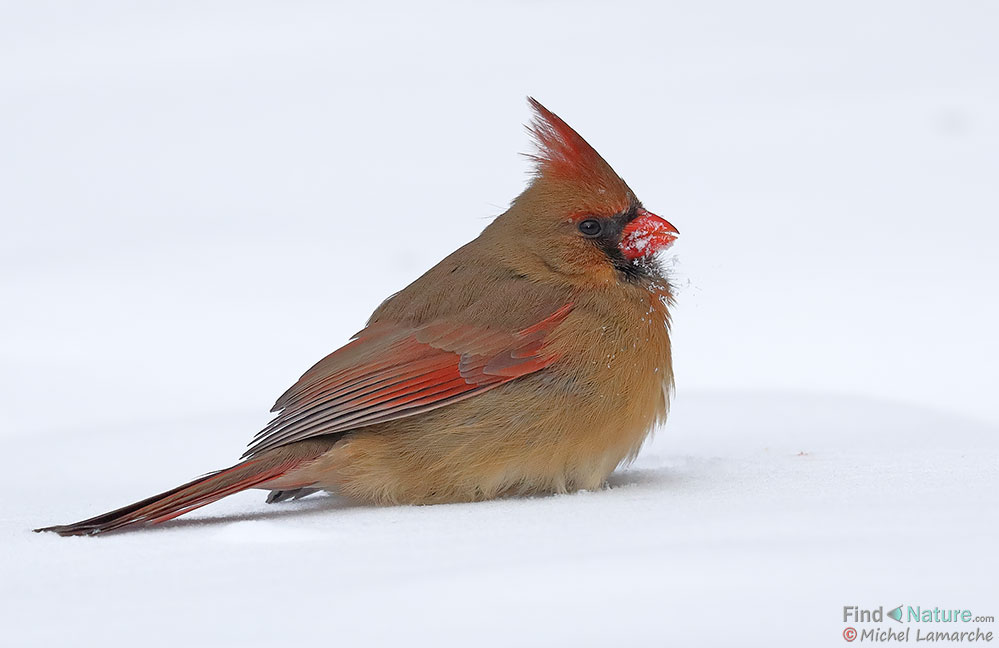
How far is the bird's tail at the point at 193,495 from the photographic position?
2824 mm

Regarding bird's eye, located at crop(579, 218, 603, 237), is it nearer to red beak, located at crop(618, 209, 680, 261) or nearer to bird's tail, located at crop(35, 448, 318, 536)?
red beak, located at crop(618, 209, 680, 261)

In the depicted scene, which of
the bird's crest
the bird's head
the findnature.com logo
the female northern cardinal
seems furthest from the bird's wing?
the findnature.com logo

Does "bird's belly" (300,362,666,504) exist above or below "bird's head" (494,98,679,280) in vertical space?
below

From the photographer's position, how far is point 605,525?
255 cm

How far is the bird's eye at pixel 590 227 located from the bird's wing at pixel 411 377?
246 millimetres

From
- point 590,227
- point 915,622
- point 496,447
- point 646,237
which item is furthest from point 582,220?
point 915,622

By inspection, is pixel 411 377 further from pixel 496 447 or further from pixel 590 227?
pixel 590 227

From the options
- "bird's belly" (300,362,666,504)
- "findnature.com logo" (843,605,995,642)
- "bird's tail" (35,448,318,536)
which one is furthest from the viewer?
"bird's belly" (300,362,666,504)

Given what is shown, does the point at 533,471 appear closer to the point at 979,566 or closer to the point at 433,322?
the point at 433,322

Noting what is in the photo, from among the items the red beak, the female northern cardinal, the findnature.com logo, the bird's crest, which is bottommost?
the findnature.com logo

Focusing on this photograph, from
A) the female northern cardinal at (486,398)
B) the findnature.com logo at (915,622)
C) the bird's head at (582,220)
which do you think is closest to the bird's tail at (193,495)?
the female northern cardinal at (486,398)

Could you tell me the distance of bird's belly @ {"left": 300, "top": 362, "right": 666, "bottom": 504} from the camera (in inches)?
116

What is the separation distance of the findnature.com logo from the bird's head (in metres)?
1.34

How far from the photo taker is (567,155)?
3264 millimetres
